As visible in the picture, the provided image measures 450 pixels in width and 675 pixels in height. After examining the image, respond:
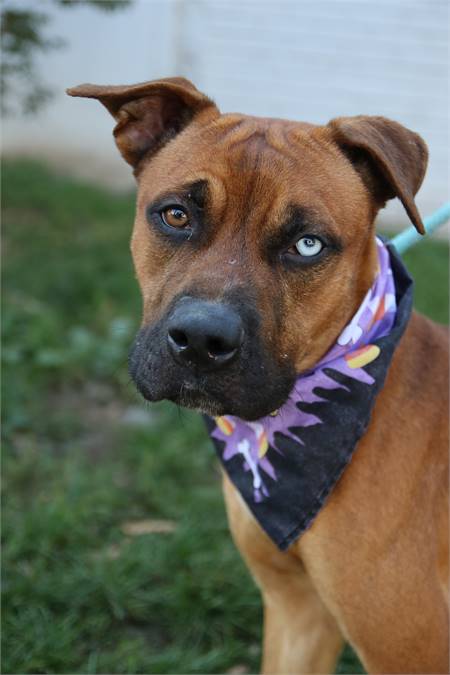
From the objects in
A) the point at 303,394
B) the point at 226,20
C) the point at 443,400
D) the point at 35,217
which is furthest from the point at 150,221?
the point at 226,20

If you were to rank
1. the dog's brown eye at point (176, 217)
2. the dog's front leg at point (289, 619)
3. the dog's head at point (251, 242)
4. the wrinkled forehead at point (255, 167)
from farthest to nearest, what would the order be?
the dog's front leg at point (289, 619) < the dog's brown eye at point (176, 217) < the wrinkled forehead at point (255, 167) < the dog's head at point (251, 242)

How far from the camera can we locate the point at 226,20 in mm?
11430

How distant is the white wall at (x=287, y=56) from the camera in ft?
36.6

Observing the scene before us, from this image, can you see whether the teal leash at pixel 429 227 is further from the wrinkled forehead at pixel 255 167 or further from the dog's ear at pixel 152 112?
the dog's ear at pixel 152 112

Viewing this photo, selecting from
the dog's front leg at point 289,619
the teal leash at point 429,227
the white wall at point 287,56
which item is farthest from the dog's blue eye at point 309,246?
the white wall at point 287,56

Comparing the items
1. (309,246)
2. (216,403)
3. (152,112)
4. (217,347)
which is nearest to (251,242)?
(309,246)

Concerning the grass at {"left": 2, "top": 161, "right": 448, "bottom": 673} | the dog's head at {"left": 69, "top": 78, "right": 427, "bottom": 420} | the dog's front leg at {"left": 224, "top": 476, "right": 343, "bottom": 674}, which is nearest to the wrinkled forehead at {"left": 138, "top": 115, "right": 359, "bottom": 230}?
the dog's head at {"left": 69, "top": 78, "right": 427, "bottom": 420}

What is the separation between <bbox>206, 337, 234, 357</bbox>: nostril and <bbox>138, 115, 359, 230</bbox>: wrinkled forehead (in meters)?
0.53

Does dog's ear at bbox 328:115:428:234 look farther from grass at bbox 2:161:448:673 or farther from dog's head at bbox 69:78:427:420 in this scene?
grass at bbox 2:161:448:673

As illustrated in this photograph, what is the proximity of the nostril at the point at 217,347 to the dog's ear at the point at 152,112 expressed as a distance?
1.15 meters

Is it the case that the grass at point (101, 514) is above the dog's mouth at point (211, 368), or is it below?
below

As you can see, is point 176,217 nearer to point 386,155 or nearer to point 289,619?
point 386,155

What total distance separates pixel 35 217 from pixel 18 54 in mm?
1890

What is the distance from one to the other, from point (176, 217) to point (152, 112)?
2.03ft
